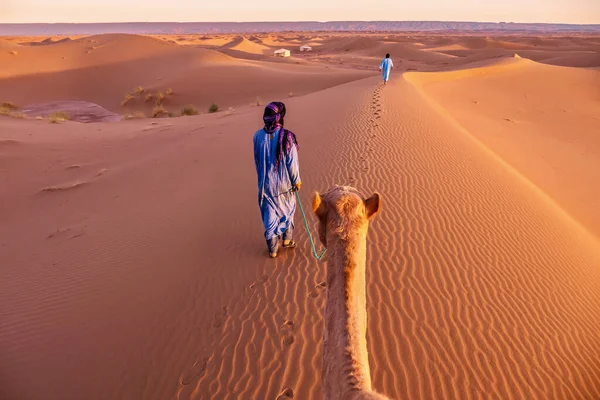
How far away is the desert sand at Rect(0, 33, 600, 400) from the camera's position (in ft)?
12.3

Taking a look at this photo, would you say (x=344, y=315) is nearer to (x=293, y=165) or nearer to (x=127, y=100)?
(x=293, y=165)

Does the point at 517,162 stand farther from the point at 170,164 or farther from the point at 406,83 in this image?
the point at 170,164

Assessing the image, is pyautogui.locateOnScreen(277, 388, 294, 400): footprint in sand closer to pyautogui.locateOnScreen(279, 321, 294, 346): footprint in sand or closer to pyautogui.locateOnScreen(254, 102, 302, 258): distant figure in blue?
pyautogui.locateOnScreen(279, 321, 294, 346): footprint in sand

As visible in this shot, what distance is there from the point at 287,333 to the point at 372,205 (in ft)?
8.52

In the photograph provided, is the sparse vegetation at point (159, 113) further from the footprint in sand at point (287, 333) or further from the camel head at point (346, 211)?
the camel head at point (346, 211)

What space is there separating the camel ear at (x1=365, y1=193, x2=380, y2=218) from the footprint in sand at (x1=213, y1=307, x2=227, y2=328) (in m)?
2.94

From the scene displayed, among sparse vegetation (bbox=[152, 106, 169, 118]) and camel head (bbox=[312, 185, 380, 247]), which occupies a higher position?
camel head (bbox=[312, 185, 380, 247])

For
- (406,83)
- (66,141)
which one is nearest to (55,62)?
(66,141)

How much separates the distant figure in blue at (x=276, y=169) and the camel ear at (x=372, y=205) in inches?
98.8

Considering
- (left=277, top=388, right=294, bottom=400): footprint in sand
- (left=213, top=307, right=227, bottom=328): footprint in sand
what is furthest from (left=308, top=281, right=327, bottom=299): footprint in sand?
(left=277, top=388, right=294, bottom=400): footprint in sand

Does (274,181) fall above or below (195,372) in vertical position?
above

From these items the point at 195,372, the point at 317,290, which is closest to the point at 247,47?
the point at 317,290

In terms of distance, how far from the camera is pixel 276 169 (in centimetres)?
459

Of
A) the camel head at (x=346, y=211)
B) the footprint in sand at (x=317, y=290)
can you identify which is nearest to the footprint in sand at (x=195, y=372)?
the footprint in sand at (x=317, y=290)
